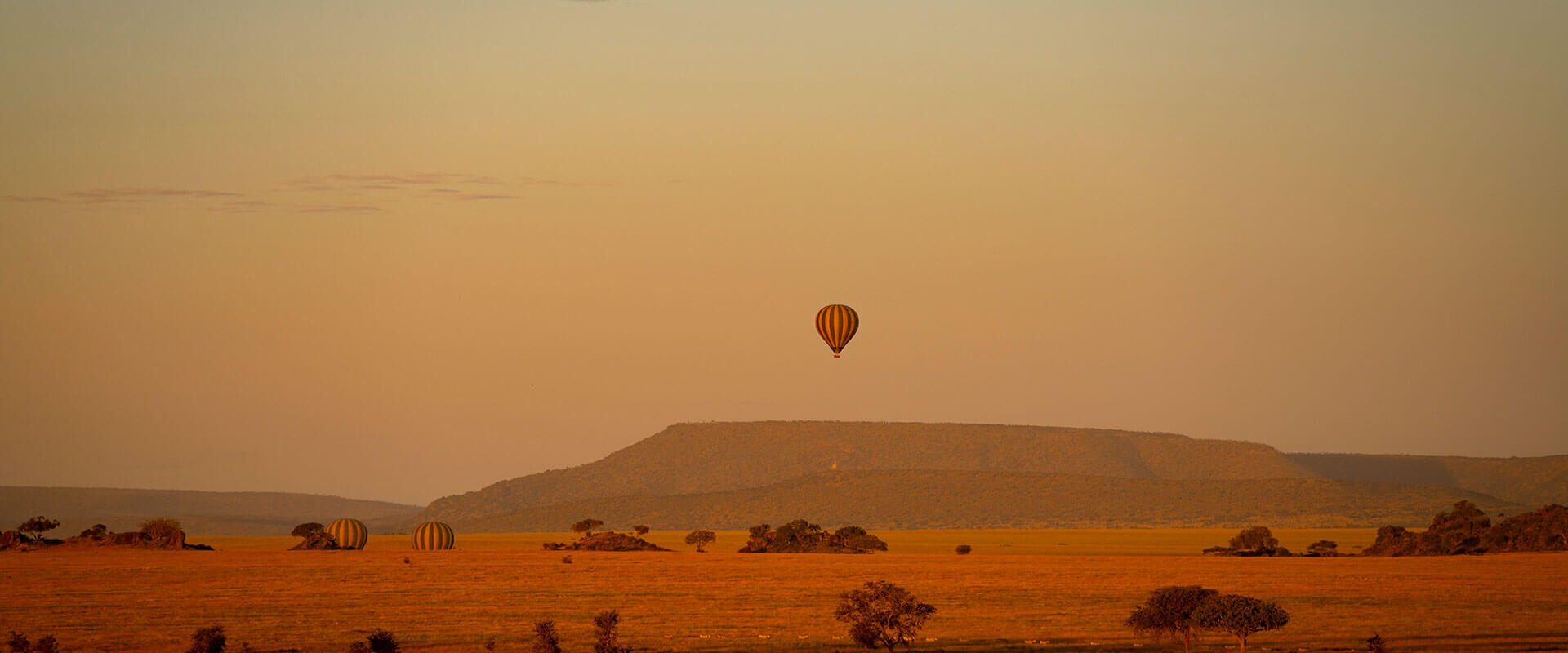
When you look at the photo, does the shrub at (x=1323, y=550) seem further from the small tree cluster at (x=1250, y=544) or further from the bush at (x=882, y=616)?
the bush at (x=882, y=616)

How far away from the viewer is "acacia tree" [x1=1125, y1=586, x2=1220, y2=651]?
38062 millimetres

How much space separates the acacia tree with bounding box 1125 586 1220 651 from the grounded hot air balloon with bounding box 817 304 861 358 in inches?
1372

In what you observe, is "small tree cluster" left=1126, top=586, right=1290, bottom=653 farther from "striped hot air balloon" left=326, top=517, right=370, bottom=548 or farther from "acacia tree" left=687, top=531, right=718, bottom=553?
"striped hot air balloon" left=326, top=517, right=370, bottom=548

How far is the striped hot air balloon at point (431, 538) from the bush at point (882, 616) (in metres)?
74.3

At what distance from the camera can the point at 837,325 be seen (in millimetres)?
73500

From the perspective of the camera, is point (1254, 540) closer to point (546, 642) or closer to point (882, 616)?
point (882, 616)

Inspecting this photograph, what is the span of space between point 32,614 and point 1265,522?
16524 cm

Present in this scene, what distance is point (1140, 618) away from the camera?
126 feet

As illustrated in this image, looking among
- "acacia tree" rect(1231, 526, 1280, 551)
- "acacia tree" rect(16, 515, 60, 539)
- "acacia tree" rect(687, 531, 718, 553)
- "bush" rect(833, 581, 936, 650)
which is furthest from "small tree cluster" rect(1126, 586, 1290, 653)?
"acacia tree" rect(16, 515, 60, 539)

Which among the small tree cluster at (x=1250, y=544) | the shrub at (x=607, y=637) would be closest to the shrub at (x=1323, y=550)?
the small tree cluster at (x=1250, y=544)

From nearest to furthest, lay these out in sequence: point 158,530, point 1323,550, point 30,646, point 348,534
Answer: point 30,646, point 1323,550, point 158,530, point 348,534

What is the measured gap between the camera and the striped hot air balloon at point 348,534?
10681 centimetres

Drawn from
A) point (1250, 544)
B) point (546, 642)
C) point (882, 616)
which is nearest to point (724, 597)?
point (882, 616)

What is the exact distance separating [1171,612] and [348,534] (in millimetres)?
79591
